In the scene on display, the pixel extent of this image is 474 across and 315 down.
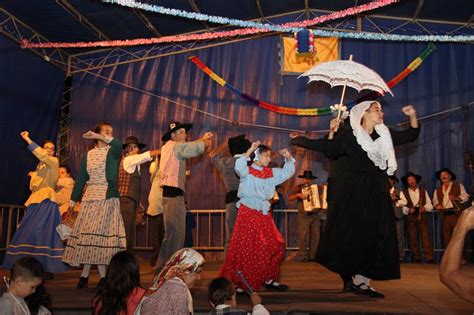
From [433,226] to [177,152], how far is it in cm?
684

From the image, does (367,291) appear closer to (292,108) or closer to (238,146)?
(238,146)

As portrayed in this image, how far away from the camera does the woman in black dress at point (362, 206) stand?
5066mm

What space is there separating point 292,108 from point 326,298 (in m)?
7.07

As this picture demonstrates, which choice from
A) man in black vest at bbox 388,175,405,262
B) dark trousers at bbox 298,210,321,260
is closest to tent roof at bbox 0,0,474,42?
man in black vest at bbox 388,175,405,262

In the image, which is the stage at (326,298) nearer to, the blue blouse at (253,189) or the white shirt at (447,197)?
the blue blouse at (253,189)

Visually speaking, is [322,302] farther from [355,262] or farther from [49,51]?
[49,51]

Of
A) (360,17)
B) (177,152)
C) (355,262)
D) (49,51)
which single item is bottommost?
(355,262)

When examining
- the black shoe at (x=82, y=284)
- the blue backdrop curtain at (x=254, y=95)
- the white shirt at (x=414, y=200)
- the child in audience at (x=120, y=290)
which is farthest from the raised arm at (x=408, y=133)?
the blue backdrop curtain at (x=254, y=95)

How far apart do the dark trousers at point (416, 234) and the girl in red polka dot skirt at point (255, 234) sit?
602 cm

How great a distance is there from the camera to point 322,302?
4.75 m

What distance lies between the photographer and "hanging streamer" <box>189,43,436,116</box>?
1133cm

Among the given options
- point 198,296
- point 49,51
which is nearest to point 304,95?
point 49,51

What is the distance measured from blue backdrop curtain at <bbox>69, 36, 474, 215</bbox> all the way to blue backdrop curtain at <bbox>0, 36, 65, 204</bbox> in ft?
3.17

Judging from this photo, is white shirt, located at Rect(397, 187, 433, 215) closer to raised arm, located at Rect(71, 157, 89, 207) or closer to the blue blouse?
the blue blouse
